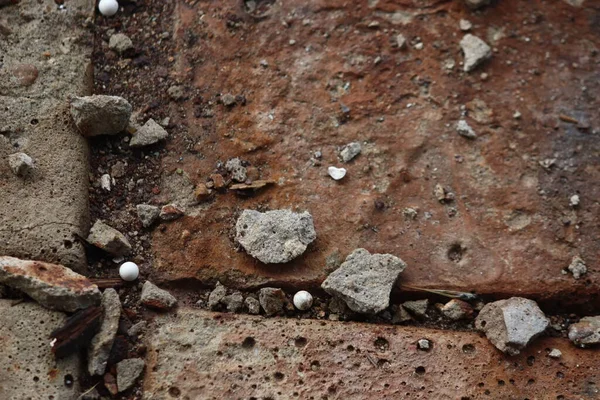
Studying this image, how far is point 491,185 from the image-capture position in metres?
1.92

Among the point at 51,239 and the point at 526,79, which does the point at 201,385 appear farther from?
the point at 526,79

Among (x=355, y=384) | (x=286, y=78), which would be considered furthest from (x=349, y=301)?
(x=286, y=78)

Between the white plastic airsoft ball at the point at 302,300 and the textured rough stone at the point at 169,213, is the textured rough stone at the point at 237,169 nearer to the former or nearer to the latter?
the textured rough stone at the point at 169,213

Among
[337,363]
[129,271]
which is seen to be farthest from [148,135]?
[337,363]

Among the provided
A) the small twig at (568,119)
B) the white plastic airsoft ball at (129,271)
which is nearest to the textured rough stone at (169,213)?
the white plastic airsoft ball at (129,271)

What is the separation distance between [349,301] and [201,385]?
14.4 inches

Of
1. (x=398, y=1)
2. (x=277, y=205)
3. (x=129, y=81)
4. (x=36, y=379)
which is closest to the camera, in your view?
(x=36, y=379)

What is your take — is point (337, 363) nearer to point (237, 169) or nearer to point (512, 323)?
point (512, 323)

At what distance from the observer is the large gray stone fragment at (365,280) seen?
171cm

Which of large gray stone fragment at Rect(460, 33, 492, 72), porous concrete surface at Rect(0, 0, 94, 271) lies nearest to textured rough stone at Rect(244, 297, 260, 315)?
porous concrete surface at Rect(0, 0, 94, 271)

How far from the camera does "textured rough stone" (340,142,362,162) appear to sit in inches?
75.2

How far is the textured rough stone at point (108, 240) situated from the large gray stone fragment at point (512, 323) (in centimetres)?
82

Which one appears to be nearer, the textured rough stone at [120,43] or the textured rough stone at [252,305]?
the textured rough stone at [252,305]

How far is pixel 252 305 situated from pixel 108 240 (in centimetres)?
35
